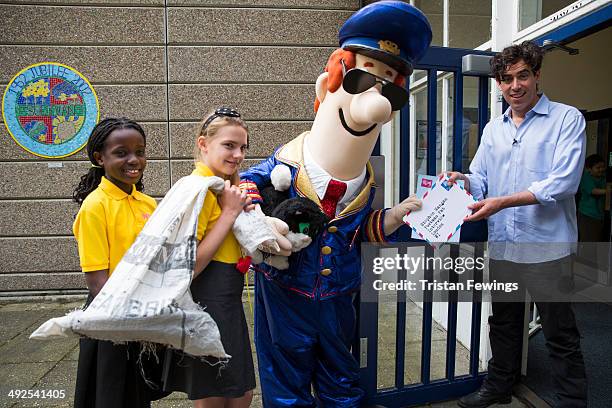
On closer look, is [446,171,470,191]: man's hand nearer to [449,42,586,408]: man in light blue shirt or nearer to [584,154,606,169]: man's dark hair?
[449,42,586,408]: man in light blue shirt

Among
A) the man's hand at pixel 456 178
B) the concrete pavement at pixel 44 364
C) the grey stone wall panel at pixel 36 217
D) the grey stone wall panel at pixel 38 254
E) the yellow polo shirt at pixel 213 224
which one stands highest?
the man's hand at pixel 456 178

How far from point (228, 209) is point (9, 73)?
431cm

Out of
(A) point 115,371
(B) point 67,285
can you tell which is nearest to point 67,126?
(B) point 67,285

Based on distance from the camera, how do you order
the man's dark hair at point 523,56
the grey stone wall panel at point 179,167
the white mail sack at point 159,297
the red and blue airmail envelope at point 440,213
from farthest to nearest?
the grey stone wall panel at point 179,167 → the man's dark hair at point 523,56 → the red and blue airmail envelope at point 440,213 → the white mail sack at point 159,297

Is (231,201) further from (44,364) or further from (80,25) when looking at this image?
(80,25)

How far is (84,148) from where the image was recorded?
181 inches

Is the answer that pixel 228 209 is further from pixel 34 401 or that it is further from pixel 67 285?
pixel 67 285

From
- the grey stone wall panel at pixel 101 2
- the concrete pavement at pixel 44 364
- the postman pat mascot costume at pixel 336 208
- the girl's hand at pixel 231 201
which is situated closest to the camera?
the girl's hand at pixel 231 201

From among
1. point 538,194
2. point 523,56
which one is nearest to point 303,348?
point 538,194

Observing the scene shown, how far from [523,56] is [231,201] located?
1539mm

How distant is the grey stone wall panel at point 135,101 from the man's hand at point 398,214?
3.39 meters

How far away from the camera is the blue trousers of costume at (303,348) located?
1882 mm

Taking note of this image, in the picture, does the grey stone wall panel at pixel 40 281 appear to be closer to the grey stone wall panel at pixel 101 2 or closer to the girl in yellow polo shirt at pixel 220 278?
the grey stone wall panel at pixel 101 2

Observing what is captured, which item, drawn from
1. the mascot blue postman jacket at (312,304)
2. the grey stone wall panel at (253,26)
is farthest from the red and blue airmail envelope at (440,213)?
the grey stone wall panel at (253,26)
